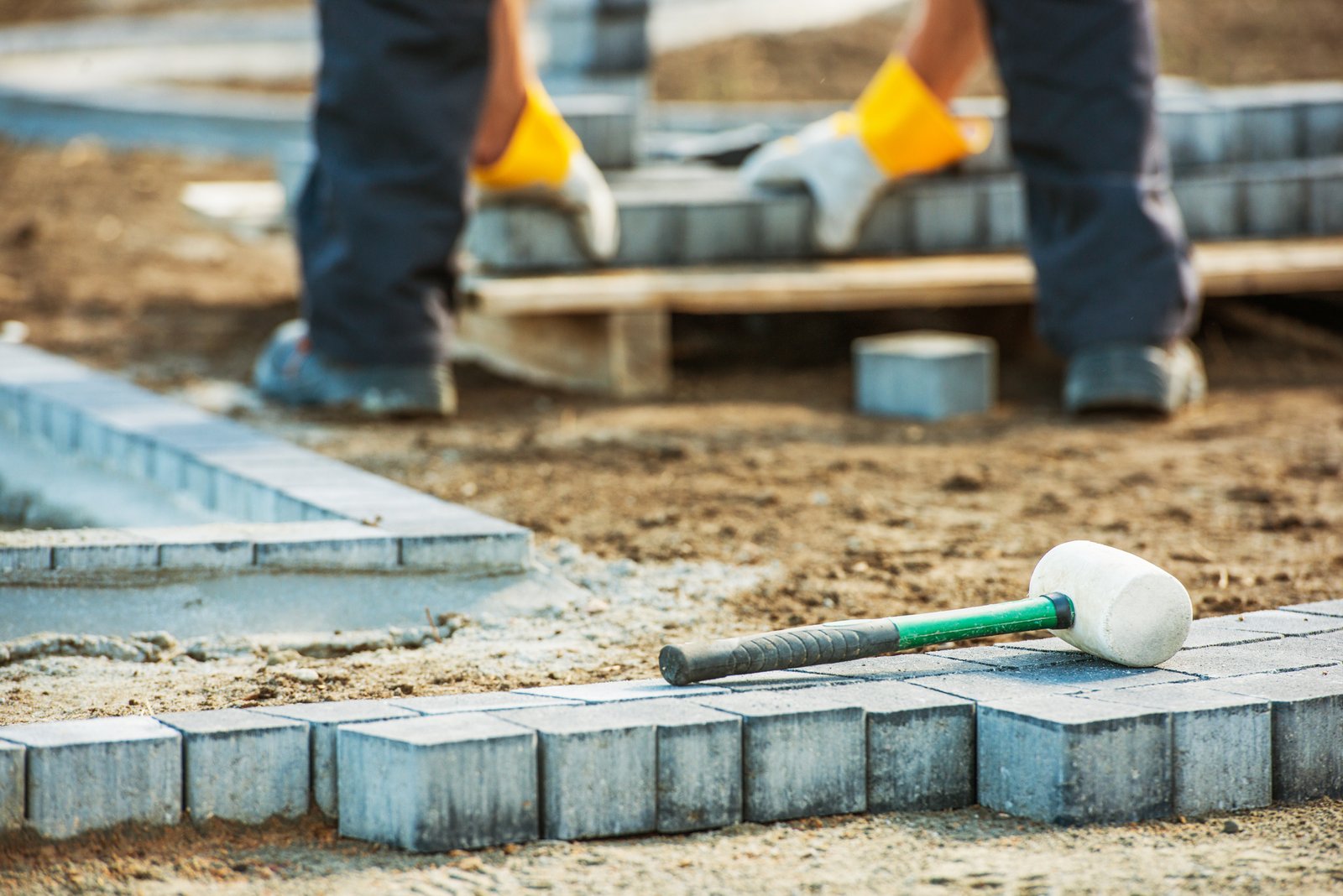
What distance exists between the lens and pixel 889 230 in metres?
6.04

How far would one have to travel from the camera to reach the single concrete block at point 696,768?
225cm

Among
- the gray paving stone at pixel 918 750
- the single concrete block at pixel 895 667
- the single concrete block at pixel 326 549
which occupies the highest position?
the single concrete block at pixel 326 549

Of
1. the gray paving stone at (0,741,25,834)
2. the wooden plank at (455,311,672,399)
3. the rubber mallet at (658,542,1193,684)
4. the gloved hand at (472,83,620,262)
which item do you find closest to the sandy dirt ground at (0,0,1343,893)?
the gray paving stone at (0,741,25,834)

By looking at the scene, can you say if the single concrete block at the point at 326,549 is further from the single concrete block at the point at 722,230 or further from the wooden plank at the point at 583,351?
the single concrete block at the point at 722,230

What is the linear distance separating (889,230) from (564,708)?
4016 mm

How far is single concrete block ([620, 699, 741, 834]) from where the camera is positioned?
225cm

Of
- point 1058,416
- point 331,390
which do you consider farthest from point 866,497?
point 331,390

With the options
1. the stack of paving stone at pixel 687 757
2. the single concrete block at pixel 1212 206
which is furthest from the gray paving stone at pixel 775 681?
the single concrete block at pixel 1212 206

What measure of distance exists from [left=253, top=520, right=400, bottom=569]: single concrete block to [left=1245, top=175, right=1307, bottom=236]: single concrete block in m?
4.26

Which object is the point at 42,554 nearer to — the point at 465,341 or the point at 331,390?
the point at 331,390

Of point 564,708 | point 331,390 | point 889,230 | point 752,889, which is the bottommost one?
point 752,889

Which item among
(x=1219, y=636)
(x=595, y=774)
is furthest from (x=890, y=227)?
(x=595, y=774)

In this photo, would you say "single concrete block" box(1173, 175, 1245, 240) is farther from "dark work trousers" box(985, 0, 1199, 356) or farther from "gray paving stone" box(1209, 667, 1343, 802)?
"gray paving stone" box(1209, 667, 1343, 802)

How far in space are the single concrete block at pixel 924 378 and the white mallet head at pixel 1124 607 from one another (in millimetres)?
2524
